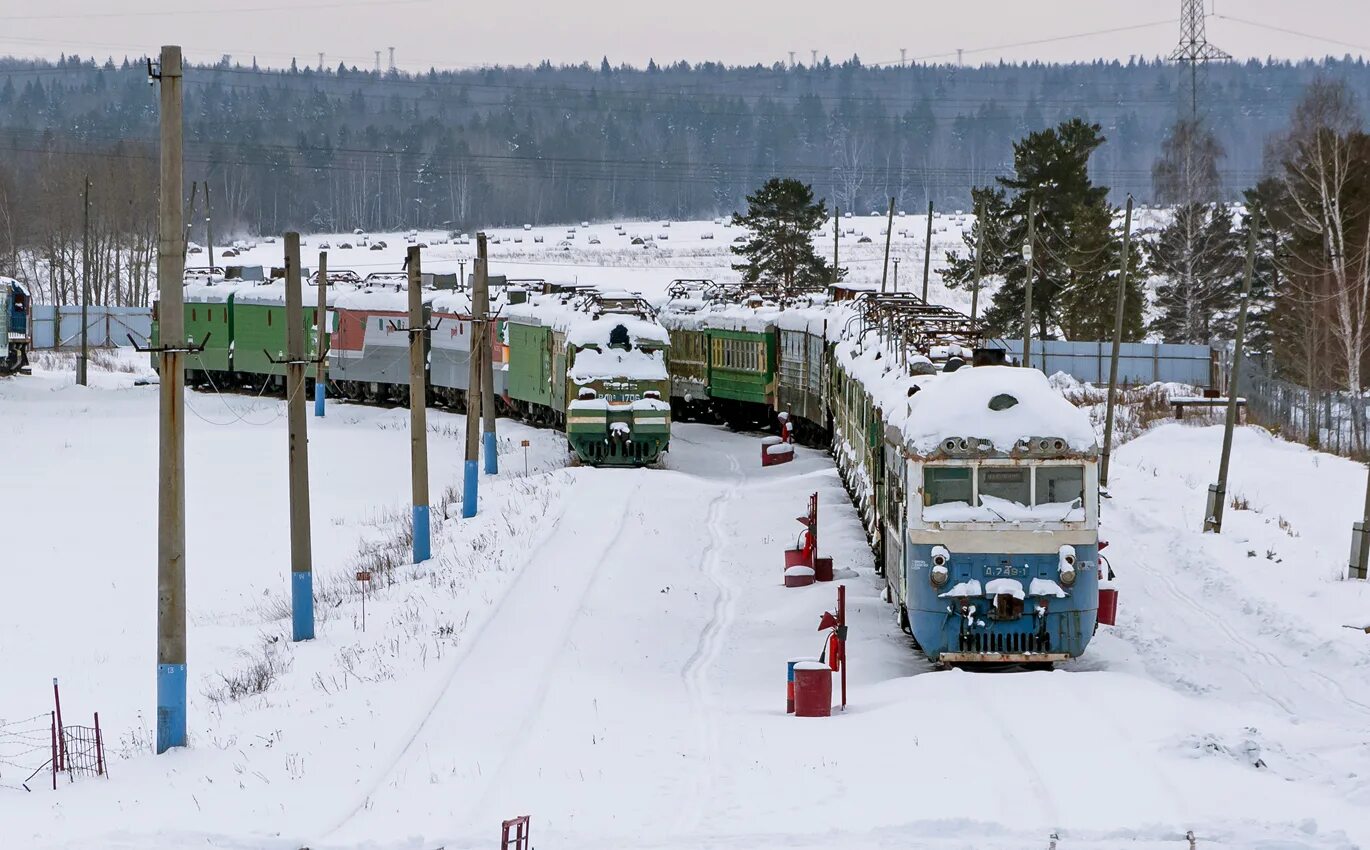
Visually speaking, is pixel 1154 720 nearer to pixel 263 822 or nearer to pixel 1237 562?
pixel 263 822

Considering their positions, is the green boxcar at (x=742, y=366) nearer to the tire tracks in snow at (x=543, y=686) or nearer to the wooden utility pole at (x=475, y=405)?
the wooden utility pole at (x=475, y=405)

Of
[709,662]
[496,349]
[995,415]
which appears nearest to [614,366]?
[496,349]

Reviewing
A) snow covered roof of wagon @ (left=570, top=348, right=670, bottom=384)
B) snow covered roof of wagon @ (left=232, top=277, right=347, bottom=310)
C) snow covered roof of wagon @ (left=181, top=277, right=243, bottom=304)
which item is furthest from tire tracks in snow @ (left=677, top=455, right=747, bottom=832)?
snow covered roof of wagon @ (left=181, top=277, right=243, bottom=304)

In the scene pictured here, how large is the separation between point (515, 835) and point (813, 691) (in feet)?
13.1

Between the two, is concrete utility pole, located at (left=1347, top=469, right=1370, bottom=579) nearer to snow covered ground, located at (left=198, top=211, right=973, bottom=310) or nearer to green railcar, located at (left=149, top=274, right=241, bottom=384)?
green railcar, located at (left=149, top=274, right=241, bottom=384)

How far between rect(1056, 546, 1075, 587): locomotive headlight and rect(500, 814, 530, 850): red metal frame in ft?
21.7

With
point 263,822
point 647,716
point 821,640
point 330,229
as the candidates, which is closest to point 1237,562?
point 821,640

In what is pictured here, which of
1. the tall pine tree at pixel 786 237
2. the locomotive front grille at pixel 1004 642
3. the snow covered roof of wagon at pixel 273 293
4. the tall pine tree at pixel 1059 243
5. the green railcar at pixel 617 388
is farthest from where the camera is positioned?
the tall pine tree at pixel 786 237

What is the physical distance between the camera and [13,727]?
17.2 m

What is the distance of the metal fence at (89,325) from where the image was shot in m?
80.5

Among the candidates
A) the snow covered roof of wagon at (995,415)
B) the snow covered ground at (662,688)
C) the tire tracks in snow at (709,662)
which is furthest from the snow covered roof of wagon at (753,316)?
the snow covered roof of wagon at (995,415)

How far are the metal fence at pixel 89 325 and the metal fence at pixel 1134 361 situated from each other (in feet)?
145

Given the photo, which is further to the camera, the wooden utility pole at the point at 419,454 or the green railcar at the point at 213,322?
the green railcar at the point at 213,322

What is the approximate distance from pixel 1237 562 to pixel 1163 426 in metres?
18.5
